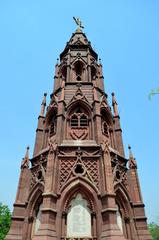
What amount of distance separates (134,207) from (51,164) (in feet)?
22.5

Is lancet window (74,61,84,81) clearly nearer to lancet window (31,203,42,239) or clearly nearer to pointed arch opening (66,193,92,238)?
pointed arch opening (66,193,92,238)

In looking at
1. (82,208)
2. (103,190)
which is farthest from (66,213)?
(103,190)

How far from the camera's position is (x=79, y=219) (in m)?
13.6

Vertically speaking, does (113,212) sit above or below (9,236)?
above

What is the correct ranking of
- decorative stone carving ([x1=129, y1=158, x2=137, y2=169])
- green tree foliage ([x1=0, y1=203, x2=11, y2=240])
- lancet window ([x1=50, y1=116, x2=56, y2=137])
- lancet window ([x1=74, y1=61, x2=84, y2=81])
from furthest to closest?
green tree foliage ([x1=0, y1=203, x2=11, y2=240]) < lancet window ([x1=74, y1=61, x2=84, y2=81]) < lancet window ([x1=50, y1=116, x2=56, y2=137]) < decorative stone carving ([x1=129, y1=158, x2=137, y2=169])

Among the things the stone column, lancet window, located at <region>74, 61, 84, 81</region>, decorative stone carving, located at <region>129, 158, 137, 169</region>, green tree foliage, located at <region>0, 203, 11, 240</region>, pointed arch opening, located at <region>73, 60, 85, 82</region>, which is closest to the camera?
Answer: the stone column

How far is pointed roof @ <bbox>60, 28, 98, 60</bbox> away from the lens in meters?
27.1

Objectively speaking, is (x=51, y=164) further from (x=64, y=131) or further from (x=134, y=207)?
(x=134, y=207)

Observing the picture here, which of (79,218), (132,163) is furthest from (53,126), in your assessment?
(79,218)

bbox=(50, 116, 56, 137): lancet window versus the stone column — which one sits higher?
bbox=(50, 116, 56, 137): lancet window

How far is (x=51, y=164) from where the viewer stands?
1463cm

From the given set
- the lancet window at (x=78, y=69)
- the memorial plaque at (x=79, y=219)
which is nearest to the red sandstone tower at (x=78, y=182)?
the memorial plaque at (x=79, y=219)

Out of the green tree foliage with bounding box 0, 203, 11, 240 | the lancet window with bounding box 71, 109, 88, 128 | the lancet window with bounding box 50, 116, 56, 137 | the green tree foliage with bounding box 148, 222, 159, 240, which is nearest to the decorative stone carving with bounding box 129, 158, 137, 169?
the lancet window with bounding box 71, 109, 88, 128

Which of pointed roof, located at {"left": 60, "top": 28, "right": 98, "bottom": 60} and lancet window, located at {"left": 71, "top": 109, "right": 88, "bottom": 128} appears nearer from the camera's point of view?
lancet window, located at {"left": 71, "top": 109, "right": 88, "bottom": 128}
